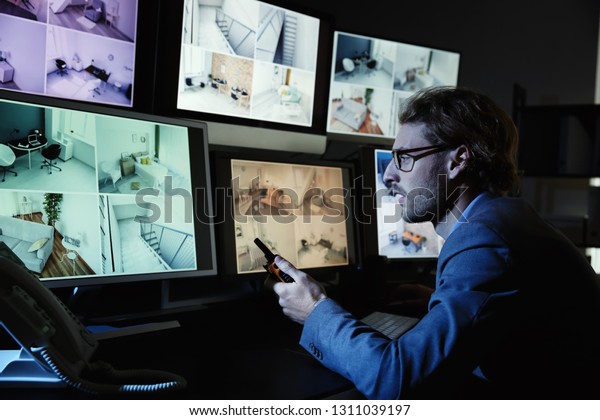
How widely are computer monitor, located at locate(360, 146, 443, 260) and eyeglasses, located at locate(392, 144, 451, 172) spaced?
442 mm

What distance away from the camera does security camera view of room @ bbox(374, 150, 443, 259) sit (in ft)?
5.00

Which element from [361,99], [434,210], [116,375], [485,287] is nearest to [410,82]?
[361,99]

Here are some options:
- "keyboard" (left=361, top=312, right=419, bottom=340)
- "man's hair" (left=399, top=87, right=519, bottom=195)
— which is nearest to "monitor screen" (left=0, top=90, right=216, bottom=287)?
"keyboard" (left=361, top=312, right=419, bottom=340)

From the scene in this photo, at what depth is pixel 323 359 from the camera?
80 cm

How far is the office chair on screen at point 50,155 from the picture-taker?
2.99ft

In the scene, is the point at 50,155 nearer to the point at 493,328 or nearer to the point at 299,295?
the point at 299,295

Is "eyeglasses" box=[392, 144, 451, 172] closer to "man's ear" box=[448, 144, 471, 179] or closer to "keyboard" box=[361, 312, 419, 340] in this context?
"man's ear" box=[448, 144, 471, 179]

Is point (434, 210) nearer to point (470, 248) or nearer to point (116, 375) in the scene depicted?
point (470, 248)

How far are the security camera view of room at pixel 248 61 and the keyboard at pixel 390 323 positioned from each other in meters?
0.67

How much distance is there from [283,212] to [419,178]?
430 millimetres

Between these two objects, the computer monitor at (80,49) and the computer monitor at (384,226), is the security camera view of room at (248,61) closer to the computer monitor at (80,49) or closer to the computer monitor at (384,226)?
the computer monitor at (80,49)

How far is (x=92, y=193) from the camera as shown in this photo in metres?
0.96

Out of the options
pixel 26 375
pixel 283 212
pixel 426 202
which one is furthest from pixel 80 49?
pixel 426 202

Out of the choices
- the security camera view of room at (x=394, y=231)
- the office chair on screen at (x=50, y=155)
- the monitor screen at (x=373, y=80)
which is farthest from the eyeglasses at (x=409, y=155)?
the office chair on screen at (x=50, y=155)
